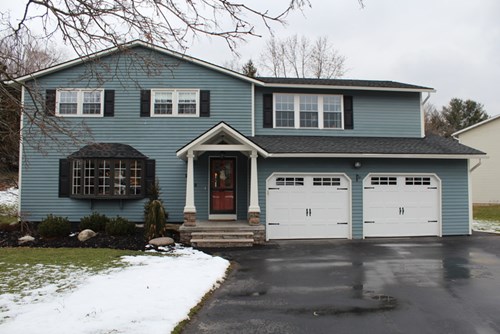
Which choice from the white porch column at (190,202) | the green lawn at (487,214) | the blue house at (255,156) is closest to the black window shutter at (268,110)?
the blue house at (255,156)

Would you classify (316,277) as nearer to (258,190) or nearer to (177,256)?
(177,256)

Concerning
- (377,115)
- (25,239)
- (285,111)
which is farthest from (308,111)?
(25,239)

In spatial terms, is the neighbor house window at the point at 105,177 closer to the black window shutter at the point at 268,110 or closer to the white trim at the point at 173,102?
the white trim at the point at 173,102

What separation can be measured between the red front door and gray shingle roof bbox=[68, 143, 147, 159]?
8.26ft

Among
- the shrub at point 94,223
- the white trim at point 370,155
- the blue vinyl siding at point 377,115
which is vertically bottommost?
the shrub at point 94,223

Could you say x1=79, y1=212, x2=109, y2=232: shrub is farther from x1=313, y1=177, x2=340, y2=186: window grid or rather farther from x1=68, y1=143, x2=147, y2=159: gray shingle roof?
x1=313, y1=177, x2=340, y2=186: window grid

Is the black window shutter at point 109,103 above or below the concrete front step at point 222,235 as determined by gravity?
above

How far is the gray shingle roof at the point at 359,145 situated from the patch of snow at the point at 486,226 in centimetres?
340

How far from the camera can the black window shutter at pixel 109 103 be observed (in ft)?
42.7

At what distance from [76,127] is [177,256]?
651 centimetres

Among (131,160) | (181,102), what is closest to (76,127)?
(131,160)

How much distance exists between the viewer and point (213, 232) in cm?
1057

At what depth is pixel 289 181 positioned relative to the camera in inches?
466

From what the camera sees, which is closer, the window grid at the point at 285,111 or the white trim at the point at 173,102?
the white trim at the point at 173,102
